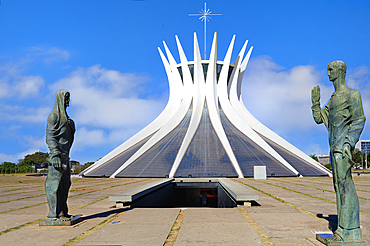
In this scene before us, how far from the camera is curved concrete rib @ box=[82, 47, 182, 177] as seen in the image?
27748 mm

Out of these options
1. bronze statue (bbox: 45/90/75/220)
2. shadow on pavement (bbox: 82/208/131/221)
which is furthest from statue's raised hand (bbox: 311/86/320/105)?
shadow on pavement (bbox: 82/208/131/221)

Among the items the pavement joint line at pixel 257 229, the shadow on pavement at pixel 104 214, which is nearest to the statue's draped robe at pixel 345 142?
the pavement joint line at pixel 257 229

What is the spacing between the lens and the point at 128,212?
6844 millimetres

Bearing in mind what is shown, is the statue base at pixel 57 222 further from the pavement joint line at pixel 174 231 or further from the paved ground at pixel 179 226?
the pavement joint line at pixel 174 231

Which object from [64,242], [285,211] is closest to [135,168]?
[285,211]

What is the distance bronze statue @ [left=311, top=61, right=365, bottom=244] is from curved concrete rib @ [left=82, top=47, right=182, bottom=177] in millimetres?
24422

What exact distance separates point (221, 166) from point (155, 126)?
1067 cm

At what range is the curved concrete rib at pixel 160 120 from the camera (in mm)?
27748

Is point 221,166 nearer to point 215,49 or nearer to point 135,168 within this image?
point 135,168

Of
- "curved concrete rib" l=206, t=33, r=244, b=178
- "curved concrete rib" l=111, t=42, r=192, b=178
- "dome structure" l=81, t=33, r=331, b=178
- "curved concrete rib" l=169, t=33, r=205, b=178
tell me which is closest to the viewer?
"dome structure" l=81, t=33, r=331, b=178

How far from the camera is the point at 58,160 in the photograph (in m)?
5.48

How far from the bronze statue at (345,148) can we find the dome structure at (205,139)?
17022 mm

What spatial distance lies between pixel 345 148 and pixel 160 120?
27402 millimetres

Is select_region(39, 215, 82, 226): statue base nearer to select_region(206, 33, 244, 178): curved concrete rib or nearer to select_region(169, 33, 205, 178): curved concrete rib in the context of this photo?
select_region(206, 33, 244, 178): curved concrete rib
